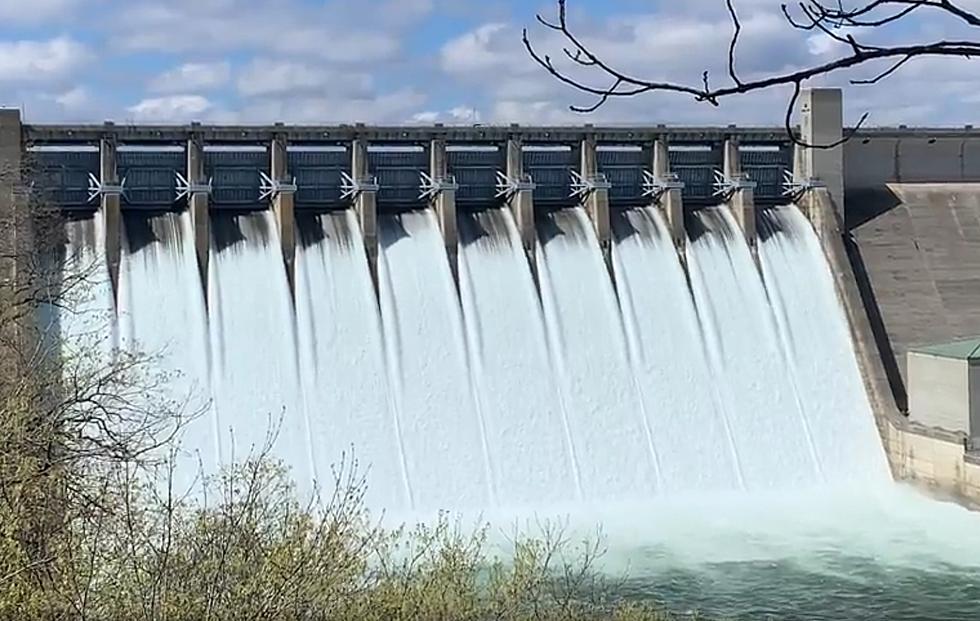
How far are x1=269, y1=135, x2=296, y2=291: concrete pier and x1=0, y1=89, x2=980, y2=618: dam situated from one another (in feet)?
0.15

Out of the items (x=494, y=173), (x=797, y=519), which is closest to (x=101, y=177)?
(x=494, y=173)

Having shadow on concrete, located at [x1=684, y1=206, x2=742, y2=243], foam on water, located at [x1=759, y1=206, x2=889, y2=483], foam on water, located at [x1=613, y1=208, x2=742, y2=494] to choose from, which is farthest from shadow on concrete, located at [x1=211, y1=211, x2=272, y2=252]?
foam on water, located at [x1=759, y1=206, x2=889, y2=483]

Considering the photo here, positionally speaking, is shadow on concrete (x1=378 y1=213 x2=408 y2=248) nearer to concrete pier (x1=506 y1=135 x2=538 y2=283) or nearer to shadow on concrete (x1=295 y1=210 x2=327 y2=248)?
shadow on concrete (x1=295 y1=210 x2=327 y2=248)

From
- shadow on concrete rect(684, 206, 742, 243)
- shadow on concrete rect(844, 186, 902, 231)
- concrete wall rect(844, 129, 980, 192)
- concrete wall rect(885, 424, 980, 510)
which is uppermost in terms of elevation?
concrete wall rect(844, 129, 980, 192)

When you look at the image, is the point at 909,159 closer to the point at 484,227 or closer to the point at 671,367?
the point at 671,367

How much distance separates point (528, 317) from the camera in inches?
764

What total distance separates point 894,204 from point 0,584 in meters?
21.4

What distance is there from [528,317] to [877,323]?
6738 millimetres

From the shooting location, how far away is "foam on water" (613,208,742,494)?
62.0ft

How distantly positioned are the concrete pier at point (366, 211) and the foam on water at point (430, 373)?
171mm

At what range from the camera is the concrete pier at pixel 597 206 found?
2048 cm

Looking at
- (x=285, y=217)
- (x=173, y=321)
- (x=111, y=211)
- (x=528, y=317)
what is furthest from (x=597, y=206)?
(x=111, y=211)

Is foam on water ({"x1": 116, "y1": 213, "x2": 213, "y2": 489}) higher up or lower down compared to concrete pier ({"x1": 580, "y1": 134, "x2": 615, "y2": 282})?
lower down

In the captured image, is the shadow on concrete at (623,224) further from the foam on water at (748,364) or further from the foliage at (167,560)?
the foliage at (167,560)
